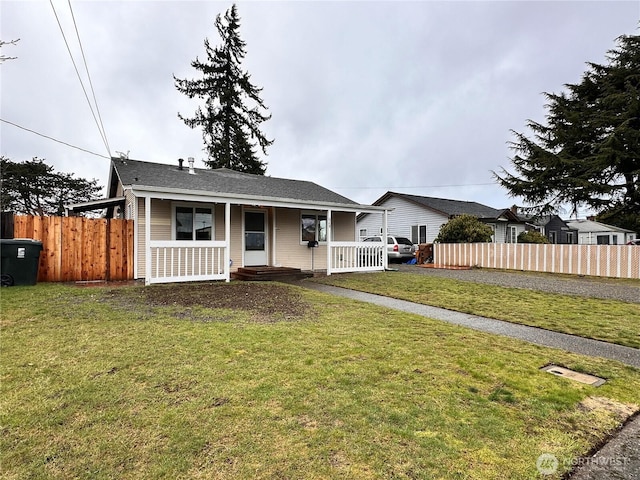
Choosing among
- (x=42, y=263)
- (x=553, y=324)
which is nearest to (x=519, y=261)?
(x=553, y=324)

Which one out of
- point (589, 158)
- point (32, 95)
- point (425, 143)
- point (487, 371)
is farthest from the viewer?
point (425, 143)

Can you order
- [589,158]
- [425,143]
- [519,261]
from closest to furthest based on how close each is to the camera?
[519,261] → [589,158] → [425,143]

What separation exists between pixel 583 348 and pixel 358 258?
929 cm

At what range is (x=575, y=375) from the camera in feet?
11.6

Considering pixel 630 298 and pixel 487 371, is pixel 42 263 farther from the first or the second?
pixel 630 298

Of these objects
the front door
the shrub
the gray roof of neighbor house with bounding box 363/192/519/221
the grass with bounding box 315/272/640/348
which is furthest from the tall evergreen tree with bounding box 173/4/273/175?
the grass with bounding box 315/272/640/348

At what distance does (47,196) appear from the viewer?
2759cm

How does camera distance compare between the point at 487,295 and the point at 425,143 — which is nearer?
the point at 487,295

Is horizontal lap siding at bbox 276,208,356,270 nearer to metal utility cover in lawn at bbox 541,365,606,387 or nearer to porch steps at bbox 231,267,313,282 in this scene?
porch steps at bbox 231,267,313,282

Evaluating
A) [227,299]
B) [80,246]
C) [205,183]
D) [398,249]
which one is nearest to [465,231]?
[398,249]

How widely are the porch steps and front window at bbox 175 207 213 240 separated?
1616 millimetres

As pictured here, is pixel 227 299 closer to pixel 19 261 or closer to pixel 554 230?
pixel 19 261

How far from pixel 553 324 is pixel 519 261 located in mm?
11125

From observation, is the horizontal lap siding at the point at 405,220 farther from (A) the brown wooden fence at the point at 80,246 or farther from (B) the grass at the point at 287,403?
(B) the grass at the point at 287,403
